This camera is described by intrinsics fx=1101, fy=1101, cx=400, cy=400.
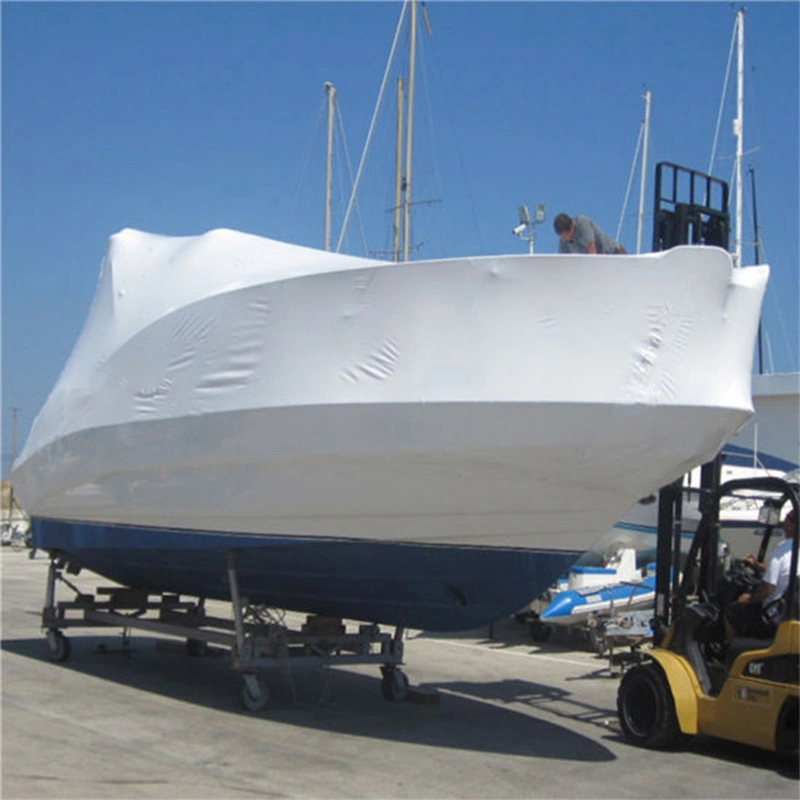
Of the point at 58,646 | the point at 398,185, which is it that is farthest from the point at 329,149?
the point at 58,646

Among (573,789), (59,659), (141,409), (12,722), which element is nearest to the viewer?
(573,789)

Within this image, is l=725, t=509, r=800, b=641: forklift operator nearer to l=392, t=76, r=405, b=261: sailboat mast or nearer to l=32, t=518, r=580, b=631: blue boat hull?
l=32, t=518, r=580, b=631: blue boat hull

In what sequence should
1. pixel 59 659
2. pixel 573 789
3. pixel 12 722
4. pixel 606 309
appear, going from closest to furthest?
pixel 573 789
pixel 606 309
pixel 12 722
pixel 59 659

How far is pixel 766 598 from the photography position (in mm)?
7184

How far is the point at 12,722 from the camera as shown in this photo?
7691 mm

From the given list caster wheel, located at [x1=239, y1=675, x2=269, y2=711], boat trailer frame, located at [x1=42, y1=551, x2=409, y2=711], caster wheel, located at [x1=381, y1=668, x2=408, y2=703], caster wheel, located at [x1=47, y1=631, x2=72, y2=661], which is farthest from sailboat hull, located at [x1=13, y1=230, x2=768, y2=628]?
caster wheel, located at [x1=47, y1=631, x2=72, y2=661]

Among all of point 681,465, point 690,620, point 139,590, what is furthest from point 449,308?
point 139,590

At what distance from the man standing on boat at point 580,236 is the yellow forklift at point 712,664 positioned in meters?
1.89

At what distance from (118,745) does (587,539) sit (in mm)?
3342

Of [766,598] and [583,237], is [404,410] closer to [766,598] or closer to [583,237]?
[583,237]

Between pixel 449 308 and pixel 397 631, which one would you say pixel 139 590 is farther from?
pixel 449 308

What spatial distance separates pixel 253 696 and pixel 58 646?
11.2ft

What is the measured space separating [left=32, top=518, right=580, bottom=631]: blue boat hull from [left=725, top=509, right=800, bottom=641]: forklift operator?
1156mm

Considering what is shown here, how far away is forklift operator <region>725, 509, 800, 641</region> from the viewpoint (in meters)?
7.07
